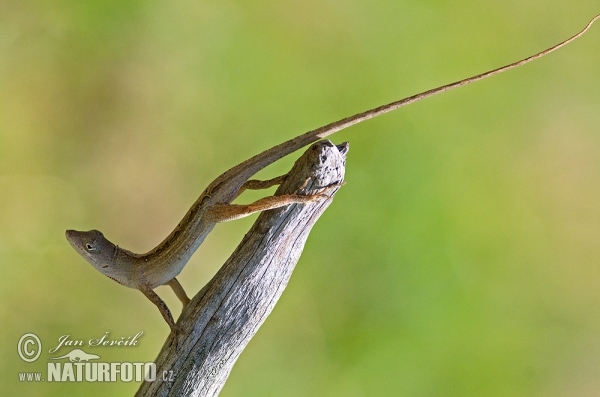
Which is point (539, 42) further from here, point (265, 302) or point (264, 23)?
point (265, 302)

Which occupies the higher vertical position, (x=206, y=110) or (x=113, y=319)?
(x=206, y=110)

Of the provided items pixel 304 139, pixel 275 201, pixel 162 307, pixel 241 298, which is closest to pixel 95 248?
pixel 162 307

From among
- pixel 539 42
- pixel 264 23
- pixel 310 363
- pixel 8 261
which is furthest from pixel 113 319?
pixel 539 42

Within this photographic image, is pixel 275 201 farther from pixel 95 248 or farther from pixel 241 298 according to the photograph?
pixel 95 248

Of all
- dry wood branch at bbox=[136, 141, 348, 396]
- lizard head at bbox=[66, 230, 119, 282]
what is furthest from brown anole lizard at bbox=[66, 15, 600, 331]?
dry wood branch at bbox=[136, 141, 348, 396]

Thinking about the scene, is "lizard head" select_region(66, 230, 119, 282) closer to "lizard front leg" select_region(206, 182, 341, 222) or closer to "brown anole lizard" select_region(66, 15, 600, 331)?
"brown anole lizard" select_region(66, 15, 600, 331)
